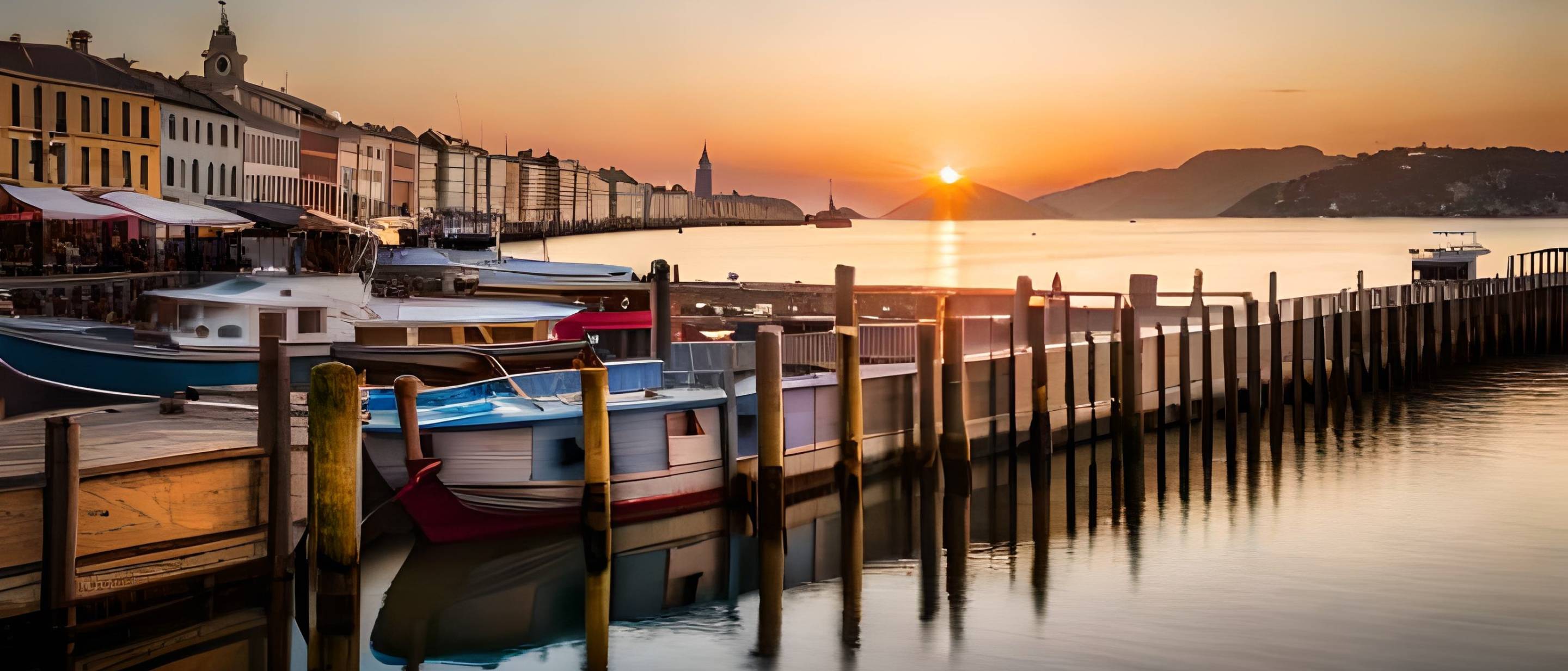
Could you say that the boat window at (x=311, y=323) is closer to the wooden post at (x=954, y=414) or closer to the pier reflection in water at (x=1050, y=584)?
the pier reflection in water at (x=1050, y=584)

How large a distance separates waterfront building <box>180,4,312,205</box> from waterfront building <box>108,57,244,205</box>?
1848 mm

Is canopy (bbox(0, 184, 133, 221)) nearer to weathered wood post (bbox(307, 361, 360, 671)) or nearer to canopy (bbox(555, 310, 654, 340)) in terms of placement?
canopy (bbox(555, 310, 654, 340))

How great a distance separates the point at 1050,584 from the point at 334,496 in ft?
32.7

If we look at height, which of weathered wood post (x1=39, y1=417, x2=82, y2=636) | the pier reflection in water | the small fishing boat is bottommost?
the pier reflection in water

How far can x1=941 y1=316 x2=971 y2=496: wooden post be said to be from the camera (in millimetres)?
24891

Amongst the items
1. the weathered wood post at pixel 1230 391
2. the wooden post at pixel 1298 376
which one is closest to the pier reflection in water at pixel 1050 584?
the weathered wood post at pixel 1230 391

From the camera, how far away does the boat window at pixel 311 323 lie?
2733cm

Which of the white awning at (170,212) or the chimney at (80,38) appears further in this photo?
the chimney at (80,38)

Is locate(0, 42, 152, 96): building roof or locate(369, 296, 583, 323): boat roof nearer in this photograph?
locate(369, 296, 583, 323): boat roof

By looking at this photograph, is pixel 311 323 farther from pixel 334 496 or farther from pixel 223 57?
pixel 223 57

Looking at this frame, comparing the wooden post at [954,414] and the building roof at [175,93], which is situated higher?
the building roof at [175,93]

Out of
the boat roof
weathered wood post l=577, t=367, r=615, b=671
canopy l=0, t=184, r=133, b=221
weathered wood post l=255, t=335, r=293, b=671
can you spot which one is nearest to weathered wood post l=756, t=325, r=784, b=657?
weathered wood post l=577, t=367, r=615, b=671

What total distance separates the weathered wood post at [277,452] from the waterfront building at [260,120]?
263 feet

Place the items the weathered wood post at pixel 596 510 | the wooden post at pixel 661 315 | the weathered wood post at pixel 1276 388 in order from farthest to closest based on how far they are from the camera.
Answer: the weathered wood post at pixel 1276 388, the wooden post at pixel 661 315, the weathered wood post at pixel 596 510
